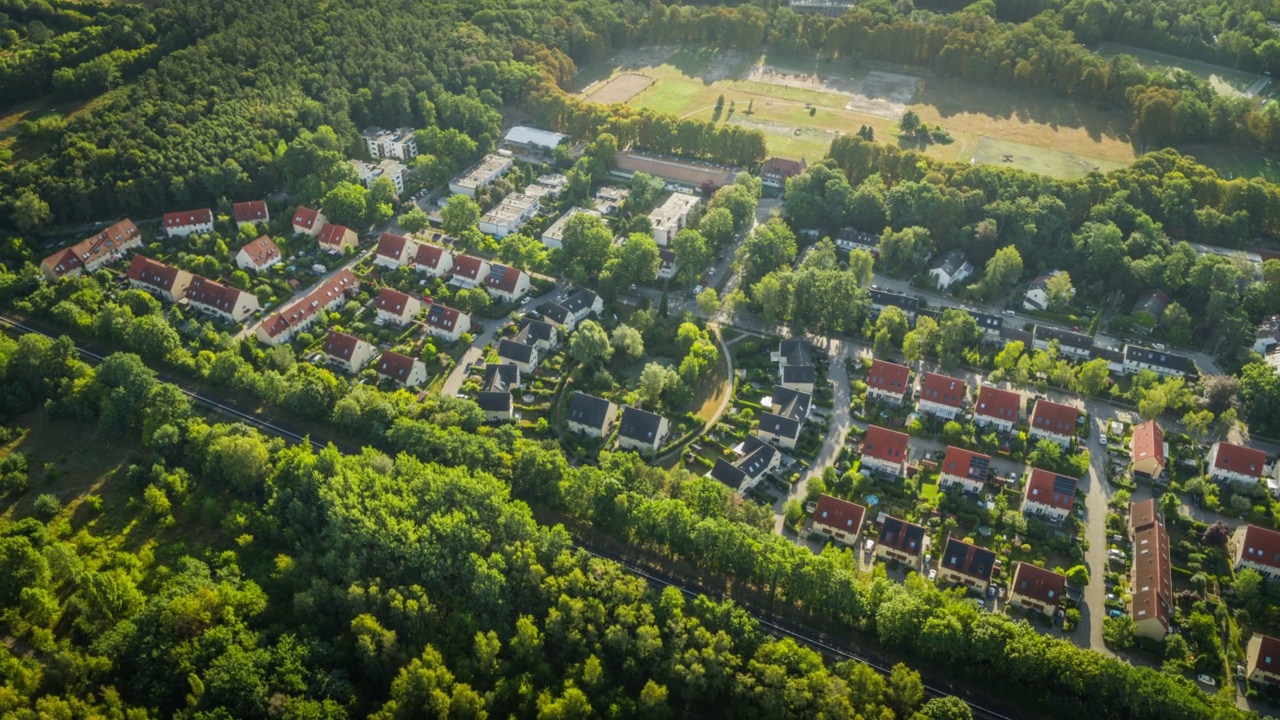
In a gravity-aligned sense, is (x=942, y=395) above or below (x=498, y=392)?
above

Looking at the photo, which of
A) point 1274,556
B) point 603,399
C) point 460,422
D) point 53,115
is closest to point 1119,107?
point 1274,556

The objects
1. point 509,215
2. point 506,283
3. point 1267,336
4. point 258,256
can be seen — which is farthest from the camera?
point 509,215

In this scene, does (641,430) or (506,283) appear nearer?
(641,430)

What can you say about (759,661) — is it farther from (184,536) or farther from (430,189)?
(430,189)

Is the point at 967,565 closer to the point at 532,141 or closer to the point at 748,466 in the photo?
the point at 748,466

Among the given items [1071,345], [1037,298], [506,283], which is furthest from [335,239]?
[1071,345]

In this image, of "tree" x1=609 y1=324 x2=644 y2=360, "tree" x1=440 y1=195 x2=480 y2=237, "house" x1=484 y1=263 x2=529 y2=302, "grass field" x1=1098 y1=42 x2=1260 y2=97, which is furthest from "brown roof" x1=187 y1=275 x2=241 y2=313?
"grass field" x1=1098 y1=42 x2=1260 y2=97
